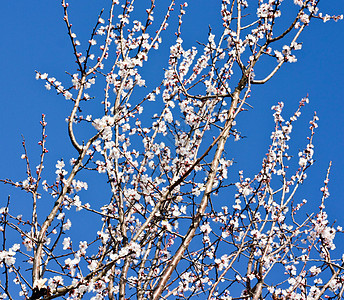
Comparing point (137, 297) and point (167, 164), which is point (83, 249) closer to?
point (137, 297)

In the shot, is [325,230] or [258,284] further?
[325,230]

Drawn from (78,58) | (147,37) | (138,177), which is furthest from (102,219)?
(147,37)

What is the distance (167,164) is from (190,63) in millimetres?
2139

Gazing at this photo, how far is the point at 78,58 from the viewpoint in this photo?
4.37 metres

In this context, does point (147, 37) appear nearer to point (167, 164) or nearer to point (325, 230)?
point (167, 164)

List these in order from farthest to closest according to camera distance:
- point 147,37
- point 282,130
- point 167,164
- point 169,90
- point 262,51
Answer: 1. point 282,130
2. point 169,90
3. point 167,164
4. point 147,37
5. point 262,51

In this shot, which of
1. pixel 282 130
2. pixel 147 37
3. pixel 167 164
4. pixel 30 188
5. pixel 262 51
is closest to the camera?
pixel 262 51

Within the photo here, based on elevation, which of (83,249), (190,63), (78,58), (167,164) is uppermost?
(190,63)

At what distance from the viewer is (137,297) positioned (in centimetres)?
452

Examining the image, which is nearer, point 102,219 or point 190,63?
point 102,219

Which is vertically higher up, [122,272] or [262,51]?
[262,51]

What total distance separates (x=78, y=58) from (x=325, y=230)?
395 centimetres

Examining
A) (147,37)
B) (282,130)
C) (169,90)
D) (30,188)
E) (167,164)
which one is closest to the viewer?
(30,188)

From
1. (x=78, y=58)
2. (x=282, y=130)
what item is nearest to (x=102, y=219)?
(x=78, y=58)
